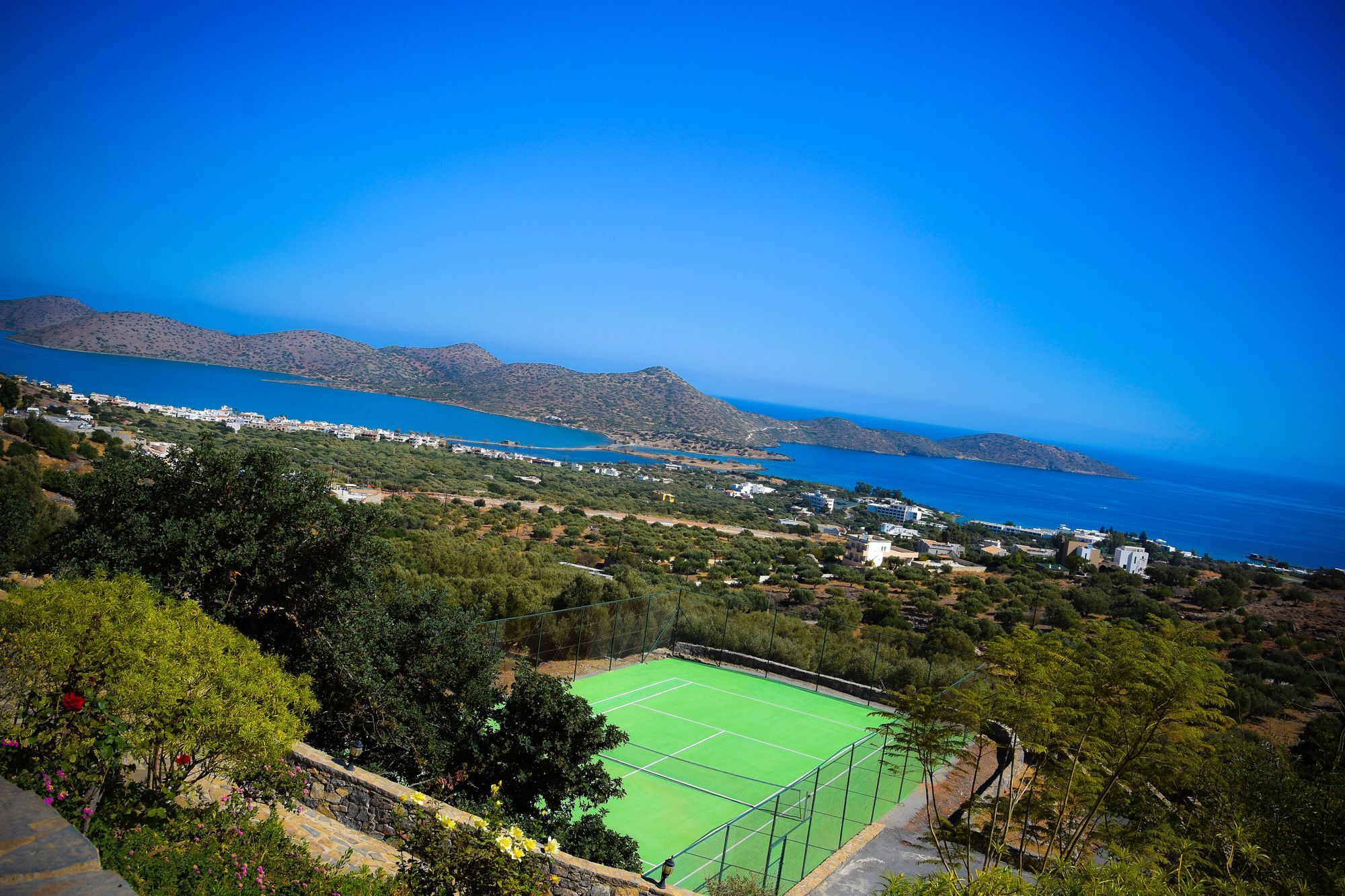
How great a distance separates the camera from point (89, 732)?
5.89 metres

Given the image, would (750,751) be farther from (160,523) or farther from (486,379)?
(486,379)

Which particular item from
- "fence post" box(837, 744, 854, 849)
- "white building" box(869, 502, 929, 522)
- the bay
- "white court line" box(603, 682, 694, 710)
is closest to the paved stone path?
"fence post" box(837, 744, 854, 849)

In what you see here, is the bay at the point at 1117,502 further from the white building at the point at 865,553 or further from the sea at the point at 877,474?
the white building at the point at 865,553

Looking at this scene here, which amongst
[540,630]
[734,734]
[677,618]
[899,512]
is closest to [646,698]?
[734,734]

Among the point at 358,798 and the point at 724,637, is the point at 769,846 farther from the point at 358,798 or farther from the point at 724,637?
the point at 724,637

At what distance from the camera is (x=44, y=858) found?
203 cm

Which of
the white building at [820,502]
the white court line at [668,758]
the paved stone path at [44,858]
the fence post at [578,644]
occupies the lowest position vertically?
the white building at [820,502]

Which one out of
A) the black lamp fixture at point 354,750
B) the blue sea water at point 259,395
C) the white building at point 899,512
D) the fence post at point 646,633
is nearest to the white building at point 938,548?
the white building at point 899,512

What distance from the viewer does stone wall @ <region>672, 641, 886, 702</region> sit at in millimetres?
21047

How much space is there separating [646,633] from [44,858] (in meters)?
20.4

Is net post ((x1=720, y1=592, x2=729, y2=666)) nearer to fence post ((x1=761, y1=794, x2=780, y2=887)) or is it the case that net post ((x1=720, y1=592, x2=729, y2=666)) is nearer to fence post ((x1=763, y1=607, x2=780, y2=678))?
fence post ((x1=763, y1=607, x2=780, y2=678))

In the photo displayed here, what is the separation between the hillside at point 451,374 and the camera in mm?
126250

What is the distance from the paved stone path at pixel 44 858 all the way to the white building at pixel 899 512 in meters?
84.1

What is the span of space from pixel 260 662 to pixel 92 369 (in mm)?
122045
